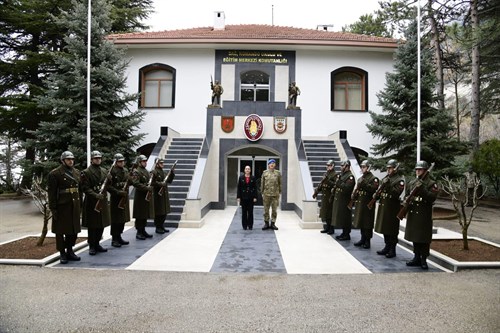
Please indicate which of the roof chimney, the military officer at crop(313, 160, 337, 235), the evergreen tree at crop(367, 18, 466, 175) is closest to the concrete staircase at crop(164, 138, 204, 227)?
the military officer at crop(313, 160, 337, 235)

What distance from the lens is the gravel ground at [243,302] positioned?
371cm

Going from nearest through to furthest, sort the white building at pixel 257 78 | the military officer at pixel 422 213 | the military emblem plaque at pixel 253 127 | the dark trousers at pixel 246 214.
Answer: the military officer at pixel 422 213 → the dark trousers at pixel 246 214 → the military emblem plaque at pixel 253 127 → the white building at pixel 257 78

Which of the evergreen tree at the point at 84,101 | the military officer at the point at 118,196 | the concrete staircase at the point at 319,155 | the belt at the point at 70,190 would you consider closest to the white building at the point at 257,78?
the concrete staircase at the point at 319,155

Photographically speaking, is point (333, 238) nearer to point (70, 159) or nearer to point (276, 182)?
point (276, 182)

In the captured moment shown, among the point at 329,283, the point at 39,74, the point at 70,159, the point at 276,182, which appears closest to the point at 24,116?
the point at 39,74

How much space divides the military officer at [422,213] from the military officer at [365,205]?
1.24 metres

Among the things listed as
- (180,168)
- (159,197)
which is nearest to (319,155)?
(180,168)

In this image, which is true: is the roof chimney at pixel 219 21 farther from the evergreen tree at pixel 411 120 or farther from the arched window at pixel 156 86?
the evergreen tree at pixel 411 120

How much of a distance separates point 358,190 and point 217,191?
23.2 ft

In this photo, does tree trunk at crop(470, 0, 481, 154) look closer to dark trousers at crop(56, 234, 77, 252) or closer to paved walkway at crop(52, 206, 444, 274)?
paved walkway at crop(52, 206, 444, 274)

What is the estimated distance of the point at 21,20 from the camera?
58.0ft

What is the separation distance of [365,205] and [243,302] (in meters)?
3.94

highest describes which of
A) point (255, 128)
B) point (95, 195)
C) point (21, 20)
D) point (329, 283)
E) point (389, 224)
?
point (21, 20)

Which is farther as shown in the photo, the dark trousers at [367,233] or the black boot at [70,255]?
the dark trousers at [367,233]
